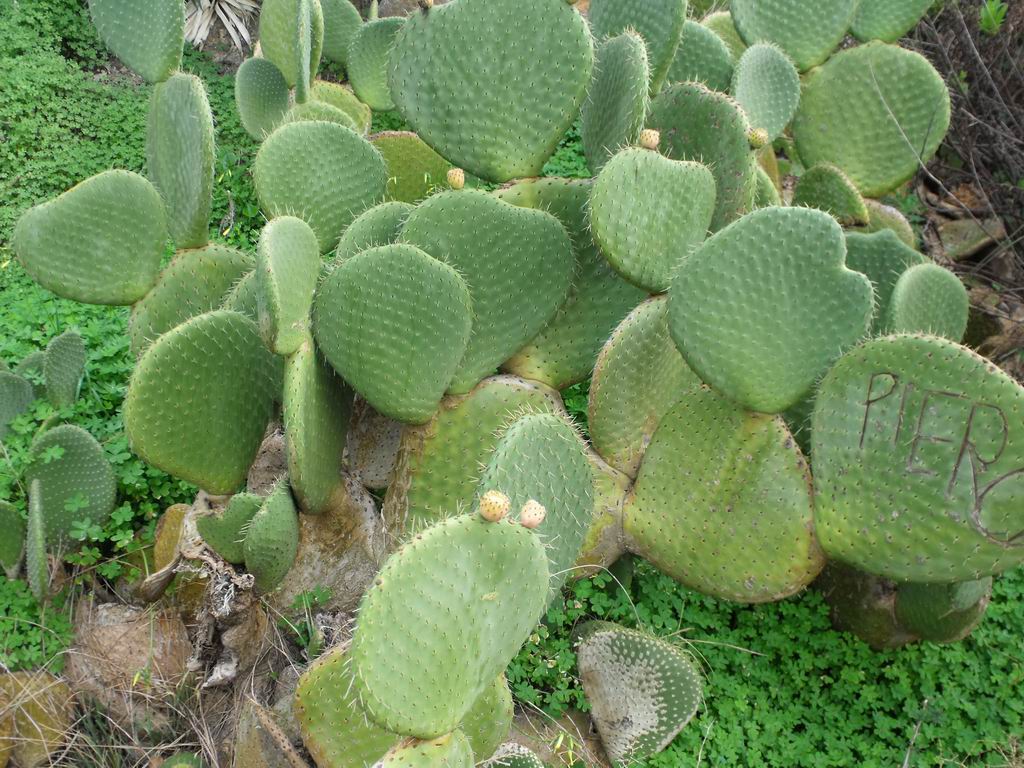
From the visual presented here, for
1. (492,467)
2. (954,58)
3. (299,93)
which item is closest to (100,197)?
(299,93)

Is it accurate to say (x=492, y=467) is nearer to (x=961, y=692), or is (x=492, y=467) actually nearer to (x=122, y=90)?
(x=961, y=692)

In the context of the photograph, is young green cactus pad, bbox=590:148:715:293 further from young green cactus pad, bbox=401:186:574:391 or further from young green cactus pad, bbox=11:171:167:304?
young green cactus pad, bbox=11:171:167:304

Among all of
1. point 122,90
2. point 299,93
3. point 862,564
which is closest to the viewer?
point 862,564

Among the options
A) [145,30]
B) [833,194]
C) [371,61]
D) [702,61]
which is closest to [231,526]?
[145,30]

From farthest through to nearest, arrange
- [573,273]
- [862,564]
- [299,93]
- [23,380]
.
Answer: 1. [299,93]
2. [23,380]
3. [573,273]
4. [862,564]

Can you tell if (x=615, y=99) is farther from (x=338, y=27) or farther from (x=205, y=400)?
(x=338, y=27)

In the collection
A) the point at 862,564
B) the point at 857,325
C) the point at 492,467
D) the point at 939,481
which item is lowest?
the point at 862,564
